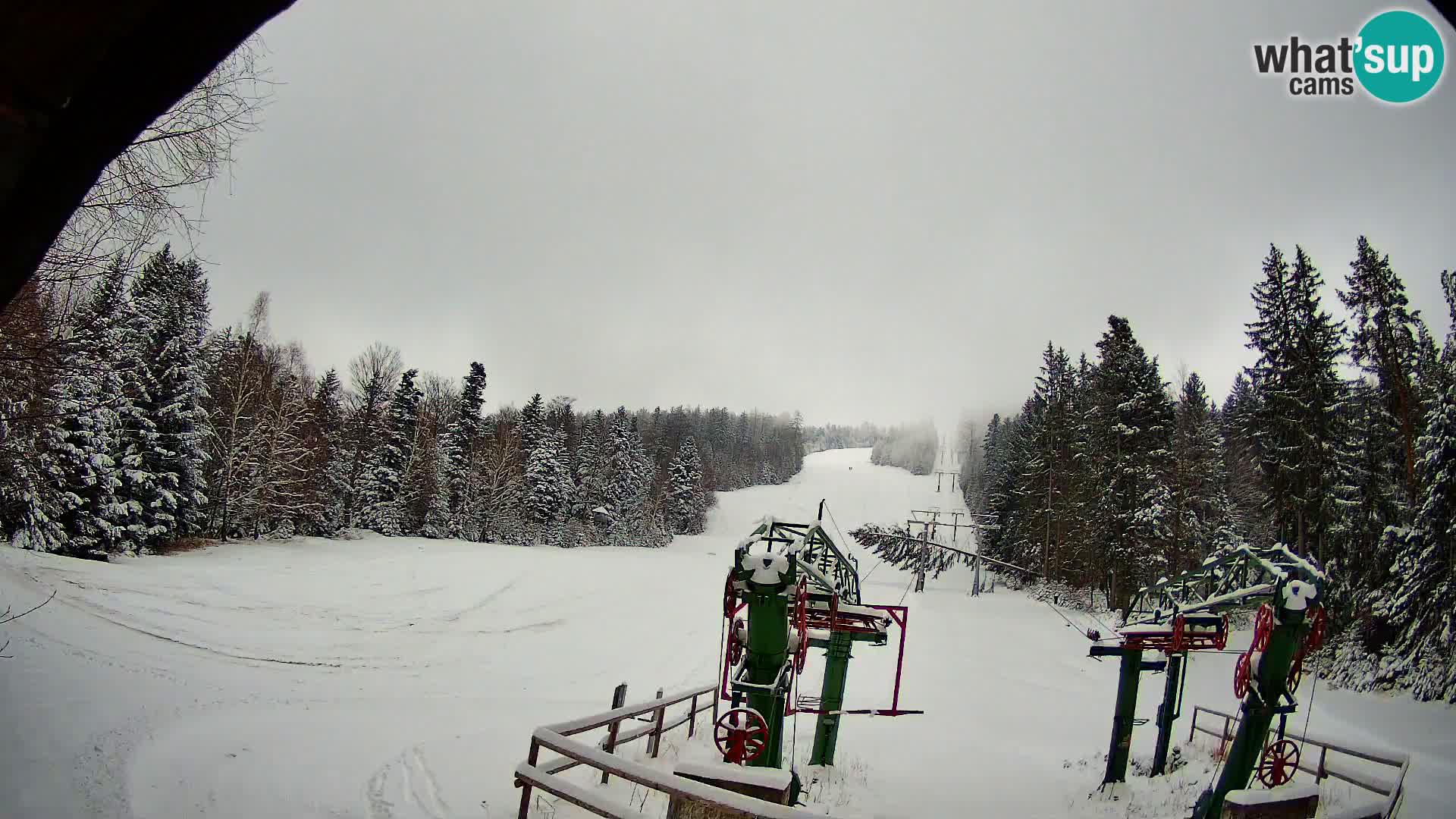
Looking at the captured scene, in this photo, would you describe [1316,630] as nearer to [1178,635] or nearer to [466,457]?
[1178,635]

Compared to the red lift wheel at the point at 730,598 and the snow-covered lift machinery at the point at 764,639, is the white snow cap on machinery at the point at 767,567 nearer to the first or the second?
the snow-covered lift machinery at the point at 764,639

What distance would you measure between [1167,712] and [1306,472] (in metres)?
16.9

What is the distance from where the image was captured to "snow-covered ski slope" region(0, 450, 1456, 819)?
824 centimetres

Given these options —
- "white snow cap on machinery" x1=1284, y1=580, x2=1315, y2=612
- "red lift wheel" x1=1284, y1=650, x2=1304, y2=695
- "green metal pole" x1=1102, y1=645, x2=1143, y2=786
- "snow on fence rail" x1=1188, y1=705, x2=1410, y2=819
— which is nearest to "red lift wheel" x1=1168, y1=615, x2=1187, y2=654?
"green metal pole" x1=1102, y1=645, x2=1143, y2=786

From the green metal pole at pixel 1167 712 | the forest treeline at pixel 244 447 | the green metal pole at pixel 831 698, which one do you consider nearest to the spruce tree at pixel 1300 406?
the green metal pole at pixel 1167 712

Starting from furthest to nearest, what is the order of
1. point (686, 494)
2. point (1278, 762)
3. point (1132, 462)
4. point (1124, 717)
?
point (686, 494), point (1132, 462), point (1124, 717), point (1278, 762)

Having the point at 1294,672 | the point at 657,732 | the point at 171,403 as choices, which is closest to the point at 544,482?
the point at 171,403

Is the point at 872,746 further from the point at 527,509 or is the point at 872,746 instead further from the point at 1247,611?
the point at 527,509

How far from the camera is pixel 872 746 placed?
51.0 ft

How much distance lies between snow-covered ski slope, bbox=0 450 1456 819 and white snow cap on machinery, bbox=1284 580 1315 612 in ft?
12.8

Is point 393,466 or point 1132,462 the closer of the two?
point 1132,462

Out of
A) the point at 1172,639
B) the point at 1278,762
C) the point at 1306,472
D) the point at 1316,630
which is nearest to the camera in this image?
the point at 1316,630

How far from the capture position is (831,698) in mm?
12883

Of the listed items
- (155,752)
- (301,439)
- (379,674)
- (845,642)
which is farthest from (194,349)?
(845,642)
